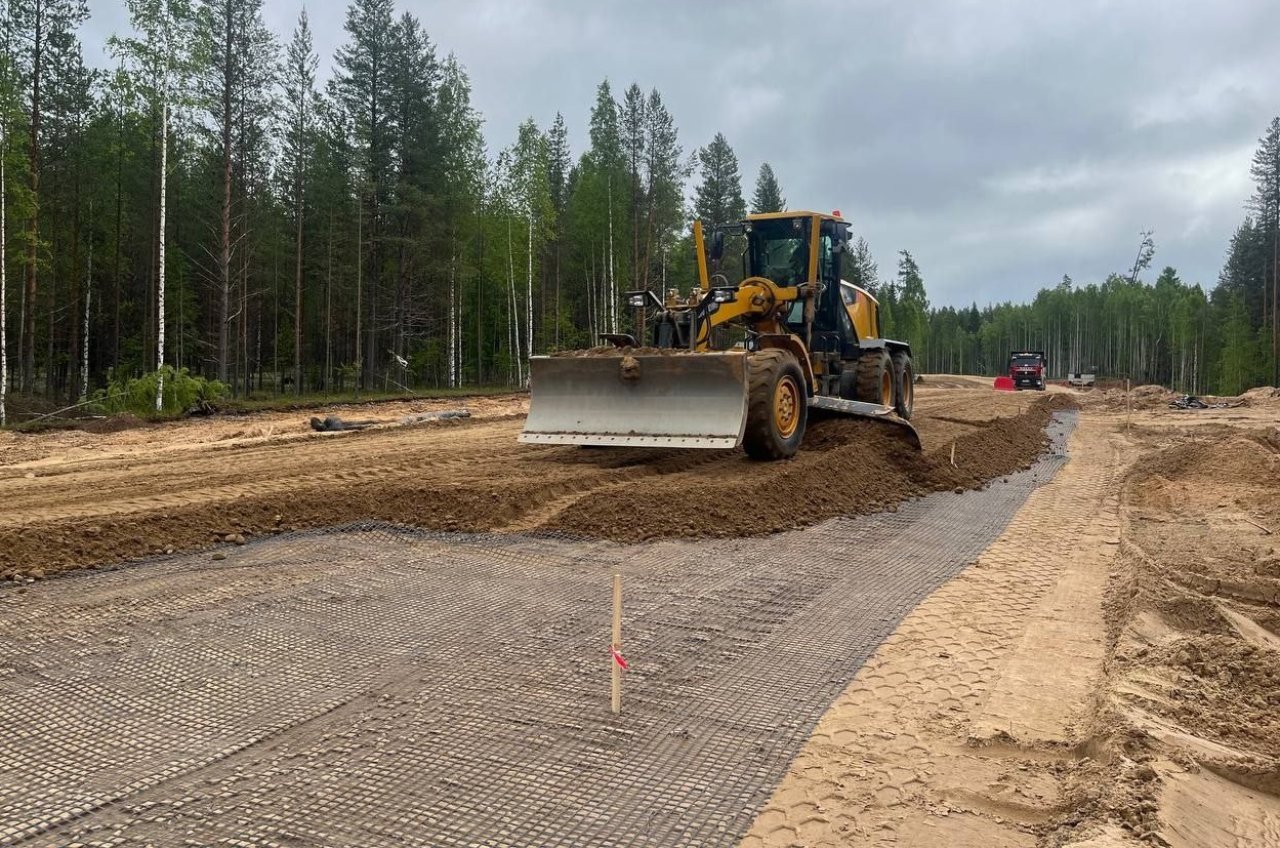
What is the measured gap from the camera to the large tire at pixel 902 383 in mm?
13570

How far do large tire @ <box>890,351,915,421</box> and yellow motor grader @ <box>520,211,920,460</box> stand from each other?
51 centimetres

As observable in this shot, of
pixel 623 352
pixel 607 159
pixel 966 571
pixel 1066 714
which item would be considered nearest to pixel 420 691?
pixel 1066 714

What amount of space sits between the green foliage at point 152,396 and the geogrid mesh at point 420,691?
13494mm

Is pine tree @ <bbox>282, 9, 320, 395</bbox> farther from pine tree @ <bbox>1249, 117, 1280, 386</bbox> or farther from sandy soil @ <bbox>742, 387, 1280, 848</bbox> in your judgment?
pine tree @ <bbox>1249, 117, 1280, 386</bbox>

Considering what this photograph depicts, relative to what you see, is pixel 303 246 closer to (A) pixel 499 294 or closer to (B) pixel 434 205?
(B) pixel 434 205

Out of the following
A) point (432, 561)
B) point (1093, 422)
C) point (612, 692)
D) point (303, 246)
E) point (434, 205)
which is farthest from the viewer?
point (303, 246)

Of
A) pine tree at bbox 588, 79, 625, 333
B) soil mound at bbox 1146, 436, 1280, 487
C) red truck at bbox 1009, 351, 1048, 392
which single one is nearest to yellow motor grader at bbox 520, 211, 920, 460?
soil mound at bbox 1146, 436, 1280, 487

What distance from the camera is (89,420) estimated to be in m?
15.9

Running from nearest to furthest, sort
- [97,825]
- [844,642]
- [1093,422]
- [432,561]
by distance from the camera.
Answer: [97,825]
[844,642]
[432,561]
[1093,422]

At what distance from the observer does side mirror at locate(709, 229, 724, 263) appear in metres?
10.6

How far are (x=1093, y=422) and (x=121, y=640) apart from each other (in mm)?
21520

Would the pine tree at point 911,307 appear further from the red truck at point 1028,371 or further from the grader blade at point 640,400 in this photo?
the grader blade at point 640,400

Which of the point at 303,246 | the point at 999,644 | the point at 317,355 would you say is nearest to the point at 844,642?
the point at 999,644

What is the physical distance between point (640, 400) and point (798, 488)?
7.10 feet
